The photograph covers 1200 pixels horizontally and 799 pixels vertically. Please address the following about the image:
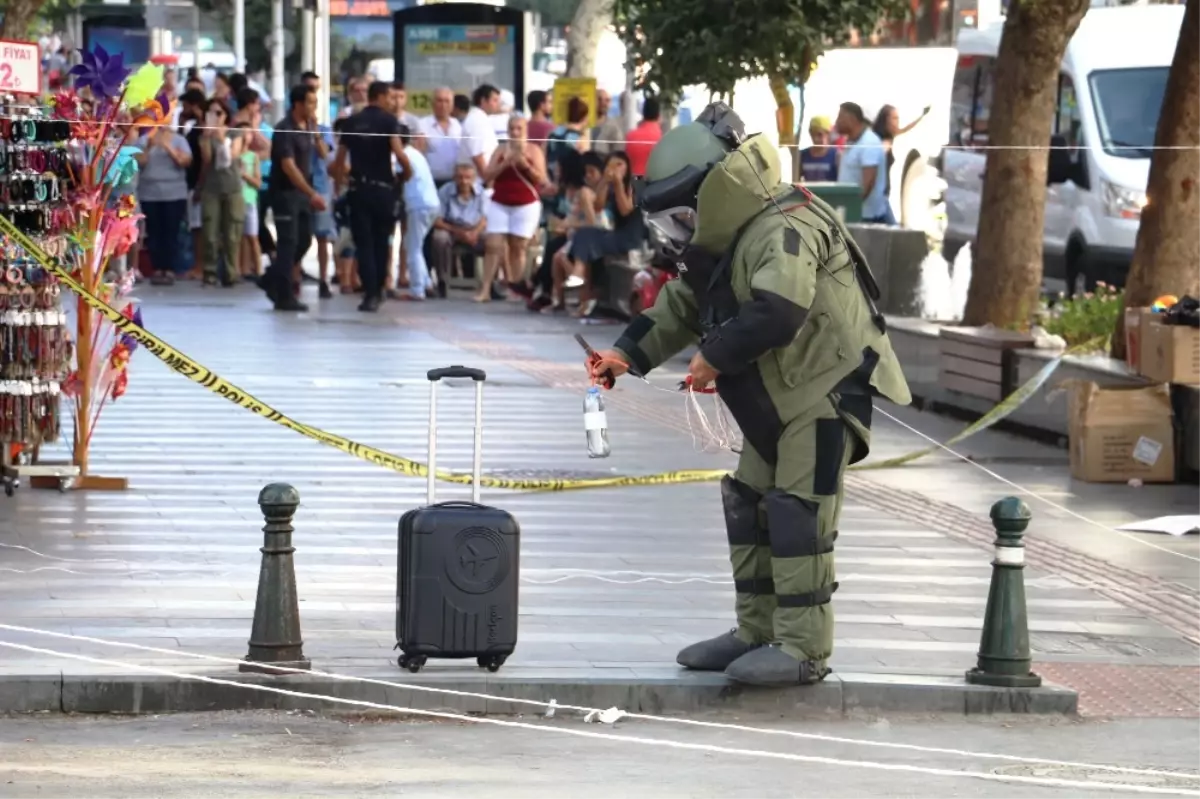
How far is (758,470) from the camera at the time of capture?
8.04 meters

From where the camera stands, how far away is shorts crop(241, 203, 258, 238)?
26.3 metres

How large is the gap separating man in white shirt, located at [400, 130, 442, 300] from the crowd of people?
0.06 ft

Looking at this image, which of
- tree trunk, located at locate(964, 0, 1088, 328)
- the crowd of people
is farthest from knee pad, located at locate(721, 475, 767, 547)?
the crowd of people

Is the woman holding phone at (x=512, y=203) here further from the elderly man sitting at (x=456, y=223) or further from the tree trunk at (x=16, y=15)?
the tree trunk at (x=16, y=15)

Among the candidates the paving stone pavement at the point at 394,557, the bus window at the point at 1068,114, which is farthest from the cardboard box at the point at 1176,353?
the bus window at the point at 1068,114

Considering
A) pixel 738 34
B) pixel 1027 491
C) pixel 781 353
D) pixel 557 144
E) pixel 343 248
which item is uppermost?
pixel 738 34

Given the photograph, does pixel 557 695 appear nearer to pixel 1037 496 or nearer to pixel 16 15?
pixel 1037 496

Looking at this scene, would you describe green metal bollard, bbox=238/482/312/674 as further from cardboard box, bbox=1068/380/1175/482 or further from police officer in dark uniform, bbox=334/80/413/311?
police officer in dark uniform, bbox=334/80/413/311

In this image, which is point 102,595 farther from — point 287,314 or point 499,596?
point 287,314

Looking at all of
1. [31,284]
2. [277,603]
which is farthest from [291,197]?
[277,603]

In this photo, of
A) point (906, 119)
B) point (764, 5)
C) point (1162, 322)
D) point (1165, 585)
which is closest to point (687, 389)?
point (1165, 585)

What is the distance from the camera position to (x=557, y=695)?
7.90m

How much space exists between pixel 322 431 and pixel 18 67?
2221 millimetres

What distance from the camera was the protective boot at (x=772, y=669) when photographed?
7879mm
